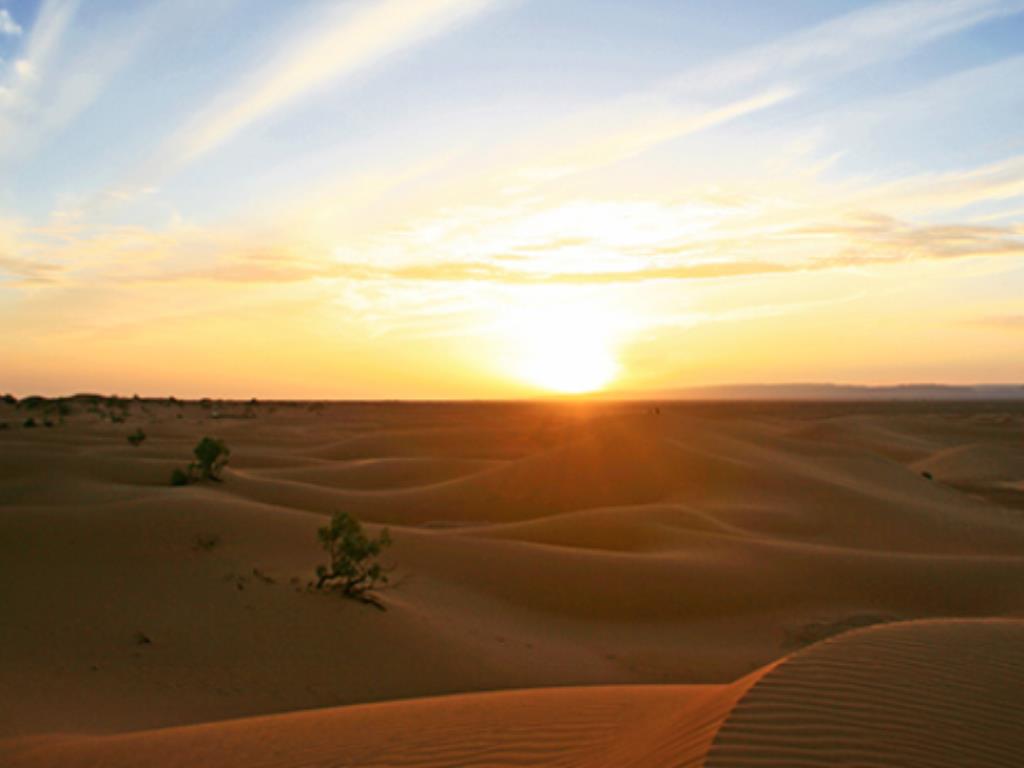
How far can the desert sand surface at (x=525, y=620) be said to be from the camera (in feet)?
17.7

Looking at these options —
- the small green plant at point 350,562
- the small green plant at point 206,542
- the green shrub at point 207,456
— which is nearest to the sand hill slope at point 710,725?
the small green plant at point 350,562

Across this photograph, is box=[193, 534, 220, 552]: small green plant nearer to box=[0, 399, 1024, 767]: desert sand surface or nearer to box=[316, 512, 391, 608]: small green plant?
box=[0, 399, 1024, 767]: desert sand surface

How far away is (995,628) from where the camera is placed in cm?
721

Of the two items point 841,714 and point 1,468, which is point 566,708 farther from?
point 1,468

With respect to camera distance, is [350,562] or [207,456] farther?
[207,456]

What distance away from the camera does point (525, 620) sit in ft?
42.4

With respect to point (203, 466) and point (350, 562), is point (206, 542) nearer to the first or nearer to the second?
point (350, 562)

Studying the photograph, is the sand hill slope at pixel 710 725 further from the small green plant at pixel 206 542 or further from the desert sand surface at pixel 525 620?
the small green plant at pixel 206 542

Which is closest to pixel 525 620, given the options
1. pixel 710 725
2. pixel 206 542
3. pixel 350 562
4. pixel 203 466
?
pixel 350 562

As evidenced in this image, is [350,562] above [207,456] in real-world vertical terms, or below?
below

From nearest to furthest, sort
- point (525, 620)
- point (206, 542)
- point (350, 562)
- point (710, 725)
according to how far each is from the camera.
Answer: point (710, 725) < point (350, 562) < point (525, 620) < point (206, 542)

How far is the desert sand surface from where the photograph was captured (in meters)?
5.41

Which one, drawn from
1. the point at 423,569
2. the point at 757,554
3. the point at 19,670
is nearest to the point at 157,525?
the point at 423,569

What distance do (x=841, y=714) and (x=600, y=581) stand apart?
393 inches
